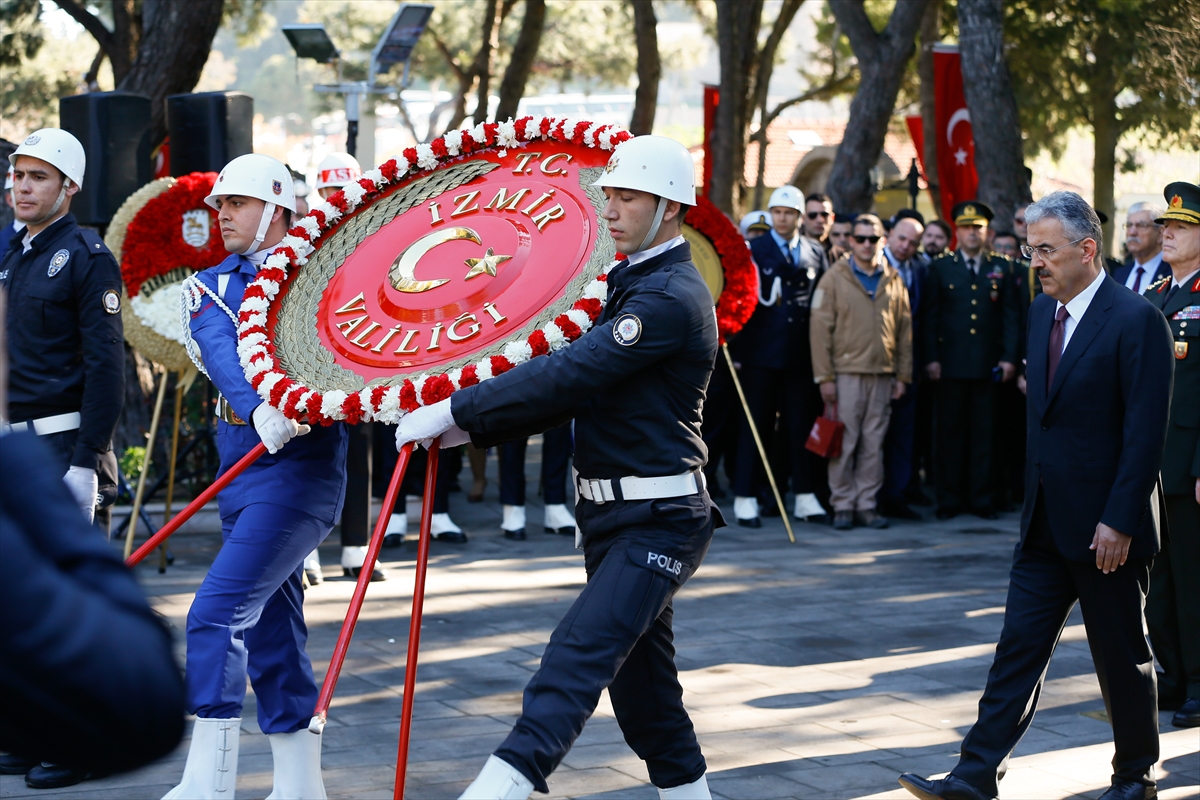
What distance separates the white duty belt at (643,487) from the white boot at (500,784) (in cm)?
84

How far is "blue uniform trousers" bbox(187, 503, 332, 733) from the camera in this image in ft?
14.7

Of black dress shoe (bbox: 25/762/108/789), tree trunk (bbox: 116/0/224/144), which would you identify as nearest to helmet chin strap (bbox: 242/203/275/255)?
black dress shoe (bbox: 25/762/108/789)

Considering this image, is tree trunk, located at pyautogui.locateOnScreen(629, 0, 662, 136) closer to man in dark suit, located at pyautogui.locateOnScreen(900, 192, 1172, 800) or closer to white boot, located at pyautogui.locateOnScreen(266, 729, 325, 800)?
man in dark suit, located at pyautogui.locateOnScreen(900, 192, 1172, 800)

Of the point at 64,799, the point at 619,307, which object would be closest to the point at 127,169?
the point at 64,799

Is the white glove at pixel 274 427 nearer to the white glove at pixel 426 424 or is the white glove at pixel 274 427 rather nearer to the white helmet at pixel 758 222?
the white glove at pixel 426 424

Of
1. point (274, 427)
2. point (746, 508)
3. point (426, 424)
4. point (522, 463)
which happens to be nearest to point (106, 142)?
point (522, 463)

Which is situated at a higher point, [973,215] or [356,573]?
[973,215]

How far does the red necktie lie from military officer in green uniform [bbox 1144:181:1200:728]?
1.43m

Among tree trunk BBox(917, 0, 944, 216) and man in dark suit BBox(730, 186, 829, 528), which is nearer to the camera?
man in dark suit BBox(730, 186, 829, 528)

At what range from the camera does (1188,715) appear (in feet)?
20.1

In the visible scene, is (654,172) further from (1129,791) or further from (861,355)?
(861,355)

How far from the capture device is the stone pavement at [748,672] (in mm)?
5344

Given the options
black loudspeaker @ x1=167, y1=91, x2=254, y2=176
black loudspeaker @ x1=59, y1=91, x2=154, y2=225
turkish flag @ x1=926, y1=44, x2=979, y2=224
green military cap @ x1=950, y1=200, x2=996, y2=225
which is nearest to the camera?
black loudspeaker @ x1=59, y1=91, x2=154, y2=225

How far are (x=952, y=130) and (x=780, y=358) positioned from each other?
22.3ft
